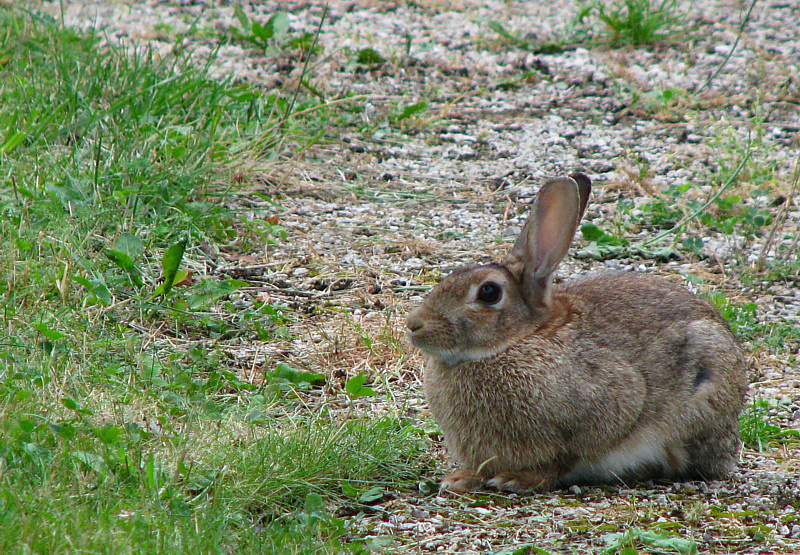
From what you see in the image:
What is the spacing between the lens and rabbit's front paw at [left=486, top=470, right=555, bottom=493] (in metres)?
4.18

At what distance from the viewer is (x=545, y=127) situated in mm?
8469

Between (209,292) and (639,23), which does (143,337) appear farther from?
(639,23)

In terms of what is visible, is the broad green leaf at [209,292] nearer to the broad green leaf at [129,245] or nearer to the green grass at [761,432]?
the broad green leaf at [129,245]

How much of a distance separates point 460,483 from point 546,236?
3.44 ft

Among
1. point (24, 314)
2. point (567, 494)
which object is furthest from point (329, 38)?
point (567, 494)

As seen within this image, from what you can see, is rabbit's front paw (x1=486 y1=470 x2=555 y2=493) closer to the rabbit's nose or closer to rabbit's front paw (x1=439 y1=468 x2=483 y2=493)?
rabbit's front paw (x1=439 y1=468 x2=483 y2=493)

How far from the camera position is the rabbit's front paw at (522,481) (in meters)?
4.18

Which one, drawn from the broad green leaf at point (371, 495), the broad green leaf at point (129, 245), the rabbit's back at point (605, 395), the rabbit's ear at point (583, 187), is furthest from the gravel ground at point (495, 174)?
the rabbit's ear at point (583, 187)

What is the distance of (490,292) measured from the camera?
4.29 meters

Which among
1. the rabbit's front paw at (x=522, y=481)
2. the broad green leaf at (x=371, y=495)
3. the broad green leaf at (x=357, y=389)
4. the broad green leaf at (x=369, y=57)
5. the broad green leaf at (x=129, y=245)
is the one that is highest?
the broad green leaf at (x=369, y=57)

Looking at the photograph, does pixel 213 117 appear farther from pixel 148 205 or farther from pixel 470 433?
pixel 470 433

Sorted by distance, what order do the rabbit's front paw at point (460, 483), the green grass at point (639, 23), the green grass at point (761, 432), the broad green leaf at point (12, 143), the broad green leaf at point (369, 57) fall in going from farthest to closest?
the green grass at point (639, 23) → the broad green leaf at point (369, 57) → the broad green leaf at point (12, 143) → the green grass at point (761, 432) → the rabbit's front paw at point (460, 483)

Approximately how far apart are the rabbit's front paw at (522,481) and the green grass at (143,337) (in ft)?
1.19

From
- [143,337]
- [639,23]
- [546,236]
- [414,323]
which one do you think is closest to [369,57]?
[639,23]
